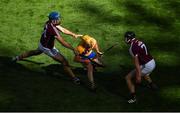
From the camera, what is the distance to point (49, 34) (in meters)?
12.4

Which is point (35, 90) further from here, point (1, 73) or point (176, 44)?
point (176, 44)

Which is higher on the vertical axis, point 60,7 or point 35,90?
point 60,7

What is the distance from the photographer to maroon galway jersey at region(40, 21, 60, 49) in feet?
40.0

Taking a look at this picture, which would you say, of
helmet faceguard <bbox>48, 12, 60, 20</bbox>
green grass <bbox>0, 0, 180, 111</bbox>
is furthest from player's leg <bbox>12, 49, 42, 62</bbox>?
helmet faceguard <bbox>48, 12, 60, 20</bbox>

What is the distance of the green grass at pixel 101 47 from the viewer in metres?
11.4

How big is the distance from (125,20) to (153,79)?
4163 millimetres

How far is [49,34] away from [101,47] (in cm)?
286

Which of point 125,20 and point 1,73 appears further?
point 125,20

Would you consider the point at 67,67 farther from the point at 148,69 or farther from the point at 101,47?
the point at 101,47

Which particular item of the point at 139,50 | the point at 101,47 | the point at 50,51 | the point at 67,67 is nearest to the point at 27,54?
the point at 50,51

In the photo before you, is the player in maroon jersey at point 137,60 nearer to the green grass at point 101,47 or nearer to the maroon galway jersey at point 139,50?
the maroon galway jersey at point 139,50

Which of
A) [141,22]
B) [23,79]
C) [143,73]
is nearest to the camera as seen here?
[143,73]

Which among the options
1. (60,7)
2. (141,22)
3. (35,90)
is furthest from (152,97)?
(60,7)

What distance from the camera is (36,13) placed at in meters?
16.9
